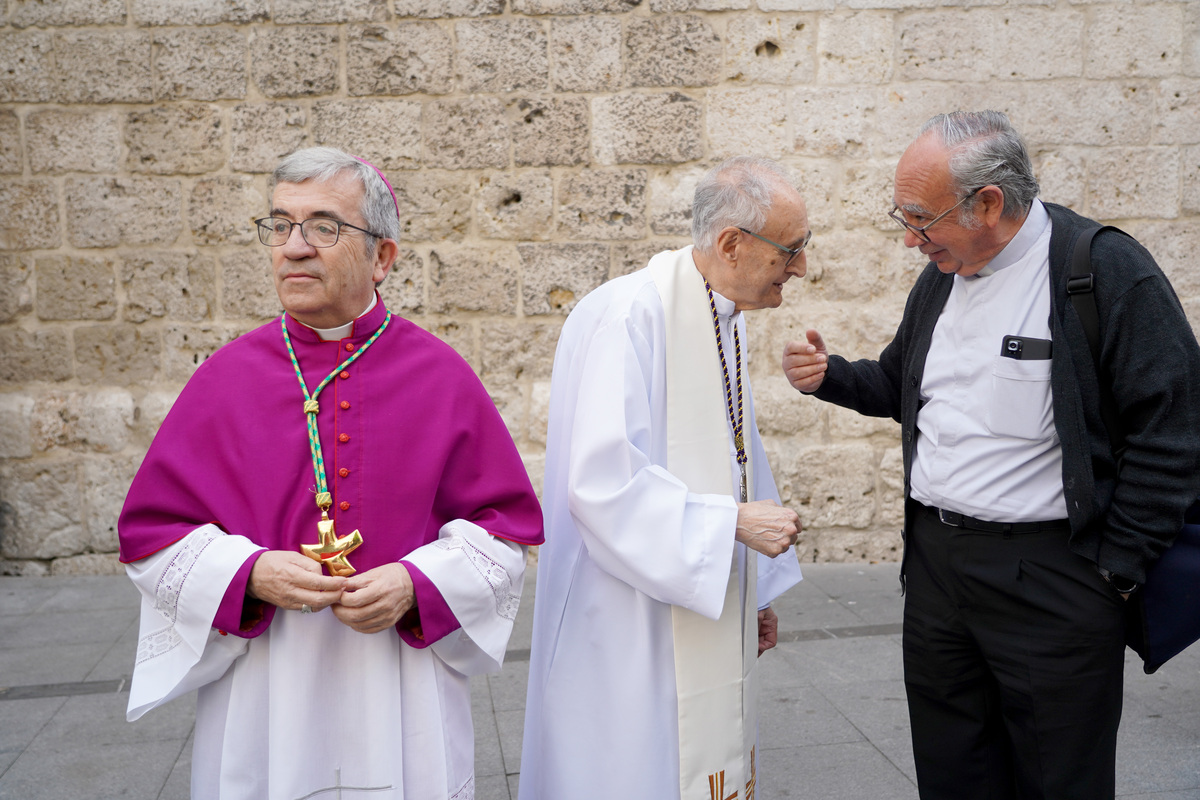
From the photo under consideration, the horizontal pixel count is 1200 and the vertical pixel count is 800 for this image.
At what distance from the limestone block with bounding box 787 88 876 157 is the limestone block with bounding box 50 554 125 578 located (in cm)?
473

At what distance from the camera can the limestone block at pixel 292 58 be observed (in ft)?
18.1

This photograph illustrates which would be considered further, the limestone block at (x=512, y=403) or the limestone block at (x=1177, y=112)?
the limestone block at (x=512, y=403)

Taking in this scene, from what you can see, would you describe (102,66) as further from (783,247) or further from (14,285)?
(783,247)

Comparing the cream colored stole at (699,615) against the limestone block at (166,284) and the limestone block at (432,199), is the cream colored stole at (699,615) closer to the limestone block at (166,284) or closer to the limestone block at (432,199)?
the limestone block at (432,199)

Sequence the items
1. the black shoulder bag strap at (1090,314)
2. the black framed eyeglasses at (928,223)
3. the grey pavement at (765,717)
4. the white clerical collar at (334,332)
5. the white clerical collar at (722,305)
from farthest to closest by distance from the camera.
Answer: the grey pavement at (765,717)
the white clerical collar at (722,305)
the black framed eyeglasses at (928,223)
the black shoulder bag strap at (1090,314)
the white clerical collar at (334,332)

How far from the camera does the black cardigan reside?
206 cm

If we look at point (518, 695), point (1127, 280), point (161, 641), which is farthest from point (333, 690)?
point (518, 695)

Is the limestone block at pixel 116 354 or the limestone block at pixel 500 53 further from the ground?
the limestone block at pixel 500 53

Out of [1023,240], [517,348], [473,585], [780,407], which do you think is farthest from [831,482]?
[473,585]

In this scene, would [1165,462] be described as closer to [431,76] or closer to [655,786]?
[655,786]

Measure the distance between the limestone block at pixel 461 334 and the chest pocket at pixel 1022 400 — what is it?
385cm

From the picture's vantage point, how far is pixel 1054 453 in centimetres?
222

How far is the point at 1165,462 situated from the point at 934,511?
556 millimetres

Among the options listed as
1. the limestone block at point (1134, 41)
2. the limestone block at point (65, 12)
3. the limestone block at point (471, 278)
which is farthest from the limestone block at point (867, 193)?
the limestone block at point (65, 12)
